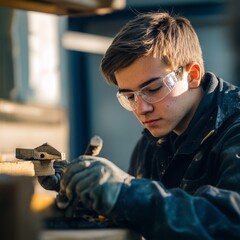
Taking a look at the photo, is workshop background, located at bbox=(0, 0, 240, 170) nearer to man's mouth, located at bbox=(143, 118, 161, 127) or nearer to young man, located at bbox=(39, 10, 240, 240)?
young man, located at bbox=(39, 10, 240, 240)

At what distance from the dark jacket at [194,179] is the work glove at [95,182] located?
0.04m

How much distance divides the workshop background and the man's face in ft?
10.5

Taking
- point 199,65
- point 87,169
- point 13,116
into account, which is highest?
point 199,65

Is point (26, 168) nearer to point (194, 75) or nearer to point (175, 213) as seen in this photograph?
point (175, 213)

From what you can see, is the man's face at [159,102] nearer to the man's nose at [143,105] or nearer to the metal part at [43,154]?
the man's nose at [143,105]

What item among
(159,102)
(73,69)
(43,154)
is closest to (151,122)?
(159,102)

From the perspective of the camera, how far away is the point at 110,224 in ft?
7.87

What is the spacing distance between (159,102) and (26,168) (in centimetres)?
78

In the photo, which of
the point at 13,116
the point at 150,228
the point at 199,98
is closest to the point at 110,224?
the point at 150,228

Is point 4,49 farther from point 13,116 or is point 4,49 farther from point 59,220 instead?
point 59,220

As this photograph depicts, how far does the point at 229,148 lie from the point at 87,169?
0.75 meters

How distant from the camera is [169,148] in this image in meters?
3.60

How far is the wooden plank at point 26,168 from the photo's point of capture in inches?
107

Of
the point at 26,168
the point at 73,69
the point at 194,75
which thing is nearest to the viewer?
the point at 26,168
